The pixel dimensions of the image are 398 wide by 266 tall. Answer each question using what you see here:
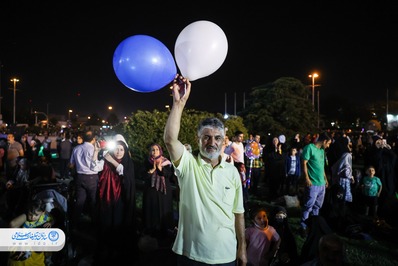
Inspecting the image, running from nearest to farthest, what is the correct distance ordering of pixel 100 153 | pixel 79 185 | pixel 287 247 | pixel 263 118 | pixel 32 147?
pixel 287 247 → pixel 100 153 → pixel 79 185 → pixel 32 147 → pixel 263 118

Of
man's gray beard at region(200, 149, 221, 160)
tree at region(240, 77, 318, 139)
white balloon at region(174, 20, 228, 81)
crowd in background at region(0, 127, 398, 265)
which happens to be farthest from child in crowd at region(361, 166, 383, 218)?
tree at region(240, 77, 318, 139)

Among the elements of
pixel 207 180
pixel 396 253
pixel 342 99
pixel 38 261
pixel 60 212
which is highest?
pixel 342 99

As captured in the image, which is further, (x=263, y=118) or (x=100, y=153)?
(x=263, y=118)

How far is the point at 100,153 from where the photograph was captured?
5.46m

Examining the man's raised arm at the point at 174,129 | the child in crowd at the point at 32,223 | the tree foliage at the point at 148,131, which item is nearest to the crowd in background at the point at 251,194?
the child in crowd at the point at 32,223

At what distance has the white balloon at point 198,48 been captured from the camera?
306 centimetres

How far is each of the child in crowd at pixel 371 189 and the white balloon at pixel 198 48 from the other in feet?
18.4

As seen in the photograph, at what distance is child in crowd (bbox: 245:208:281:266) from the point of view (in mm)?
3828

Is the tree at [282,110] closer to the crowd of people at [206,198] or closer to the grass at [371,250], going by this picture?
the crowd of people at [206,198]

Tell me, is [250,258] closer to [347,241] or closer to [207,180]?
[207,180]

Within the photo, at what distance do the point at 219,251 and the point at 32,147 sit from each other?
13.5m

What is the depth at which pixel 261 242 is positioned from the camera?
12.8ft

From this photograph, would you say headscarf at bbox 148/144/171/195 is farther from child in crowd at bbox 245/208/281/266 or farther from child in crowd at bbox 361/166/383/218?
child in crowd at bbox 361/166/383/218

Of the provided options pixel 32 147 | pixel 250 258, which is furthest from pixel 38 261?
pixel 32 147
